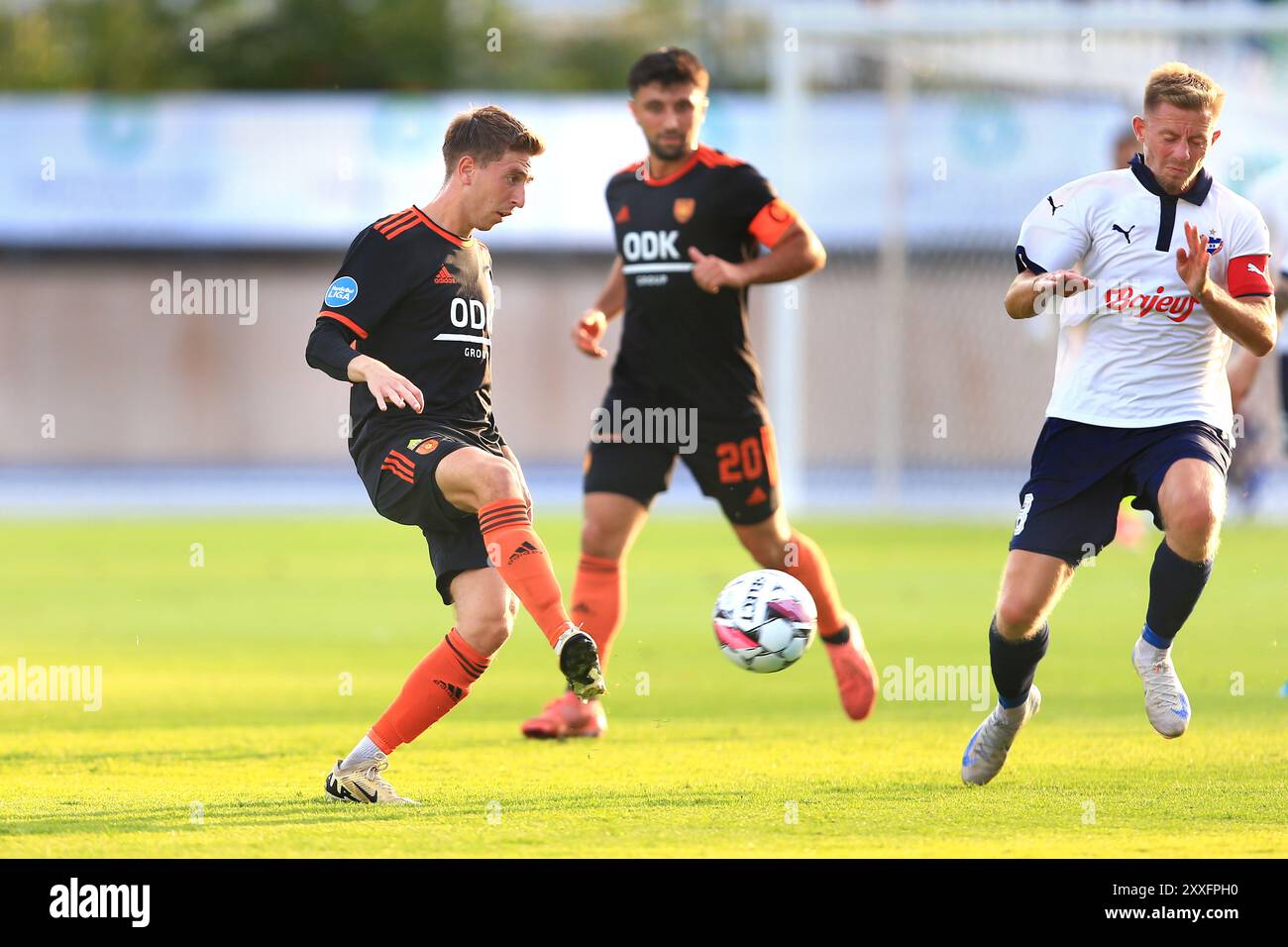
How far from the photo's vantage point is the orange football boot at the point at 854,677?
7.72 m

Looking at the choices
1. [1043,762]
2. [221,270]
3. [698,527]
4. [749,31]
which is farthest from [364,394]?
[749,31]

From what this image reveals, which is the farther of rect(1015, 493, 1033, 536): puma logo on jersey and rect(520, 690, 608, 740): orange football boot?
rect(520, 690, 608, 740): orange football boot

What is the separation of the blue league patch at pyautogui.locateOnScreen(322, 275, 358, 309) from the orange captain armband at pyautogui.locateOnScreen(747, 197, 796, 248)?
84.9 inches

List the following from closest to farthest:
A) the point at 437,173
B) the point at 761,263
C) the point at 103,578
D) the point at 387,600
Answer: the point at 761,263 < the point at 387,600 < the point at 103,578 < the point at 437,173

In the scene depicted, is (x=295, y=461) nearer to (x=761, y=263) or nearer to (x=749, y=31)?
(x=749, y=31)

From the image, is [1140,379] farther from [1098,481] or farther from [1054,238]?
[1054,238]

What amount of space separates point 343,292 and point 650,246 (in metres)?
2.01

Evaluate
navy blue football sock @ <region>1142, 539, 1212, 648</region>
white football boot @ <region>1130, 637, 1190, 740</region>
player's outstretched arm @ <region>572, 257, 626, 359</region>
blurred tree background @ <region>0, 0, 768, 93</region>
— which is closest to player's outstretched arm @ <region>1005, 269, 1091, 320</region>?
navy blue football sock @ <region>1142, 539, 1212, 648</region>

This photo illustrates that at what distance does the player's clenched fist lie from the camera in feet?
18.0

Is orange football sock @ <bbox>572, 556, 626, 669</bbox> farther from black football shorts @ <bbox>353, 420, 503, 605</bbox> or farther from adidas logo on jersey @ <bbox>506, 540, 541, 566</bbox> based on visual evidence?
adidas logo on jersey @ <bbox>506, 540, 541, 566</bbox>

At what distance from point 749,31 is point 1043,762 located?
36169 mm

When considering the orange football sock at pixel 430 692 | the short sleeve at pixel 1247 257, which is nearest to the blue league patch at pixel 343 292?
the orange football sock at pixel 430 692

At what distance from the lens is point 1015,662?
608 centimetres

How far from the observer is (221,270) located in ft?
105
